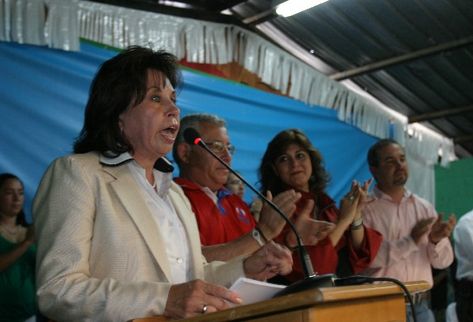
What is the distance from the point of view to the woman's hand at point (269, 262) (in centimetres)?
209

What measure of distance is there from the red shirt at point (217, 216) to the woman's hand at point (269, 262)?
88cm

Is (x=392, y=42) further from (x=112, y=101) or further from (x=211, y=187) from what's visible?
(x=112, y=101)

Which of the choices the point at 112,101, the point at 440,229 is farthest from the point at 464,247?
Result: the point at 112,101

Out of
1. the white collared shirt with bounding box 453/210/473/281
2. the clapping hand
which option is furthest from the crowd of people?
the white collared shirt with bounding box 453/210/473/281

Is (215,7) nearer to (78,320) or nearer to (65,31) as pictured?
(65,31)

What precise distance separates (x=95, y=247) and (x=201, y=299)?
409mm

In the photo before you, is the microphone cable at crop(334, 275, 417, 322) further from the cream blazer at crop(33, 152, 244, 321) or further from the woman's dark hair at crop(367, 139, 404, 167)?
the woman's dark hair at crop(367, 139, 404, 167)

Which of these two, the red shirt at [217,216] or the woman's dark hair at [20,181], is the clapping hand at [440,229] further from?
the woman's dark hair at [20,181]

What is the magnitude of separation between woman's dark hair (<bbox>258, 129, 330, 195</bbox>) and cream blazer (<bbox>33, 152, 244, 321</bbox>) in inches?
63.4

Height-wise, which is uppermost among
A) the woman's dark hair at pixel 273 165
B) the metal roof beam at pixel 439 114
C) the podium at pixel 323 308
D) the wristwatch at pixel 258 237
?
the metal roof beam at pixel 439 114

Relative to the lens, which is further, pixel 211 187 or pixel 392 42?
pixel 392 42

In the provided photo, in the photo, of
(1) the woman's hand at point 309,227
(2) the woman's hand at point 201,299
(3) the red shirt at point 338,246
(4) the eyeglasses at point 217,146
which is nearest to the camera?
(2) the woman's hand at point 201,299

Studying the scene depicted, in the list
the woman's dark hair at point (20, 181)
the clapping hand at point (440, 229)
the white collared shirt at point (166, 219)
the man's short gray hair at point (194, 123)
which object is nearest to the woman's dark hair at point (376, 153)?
the clapping hand at point (440, 229)

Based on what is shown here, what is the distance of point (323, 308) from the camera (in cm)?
146
